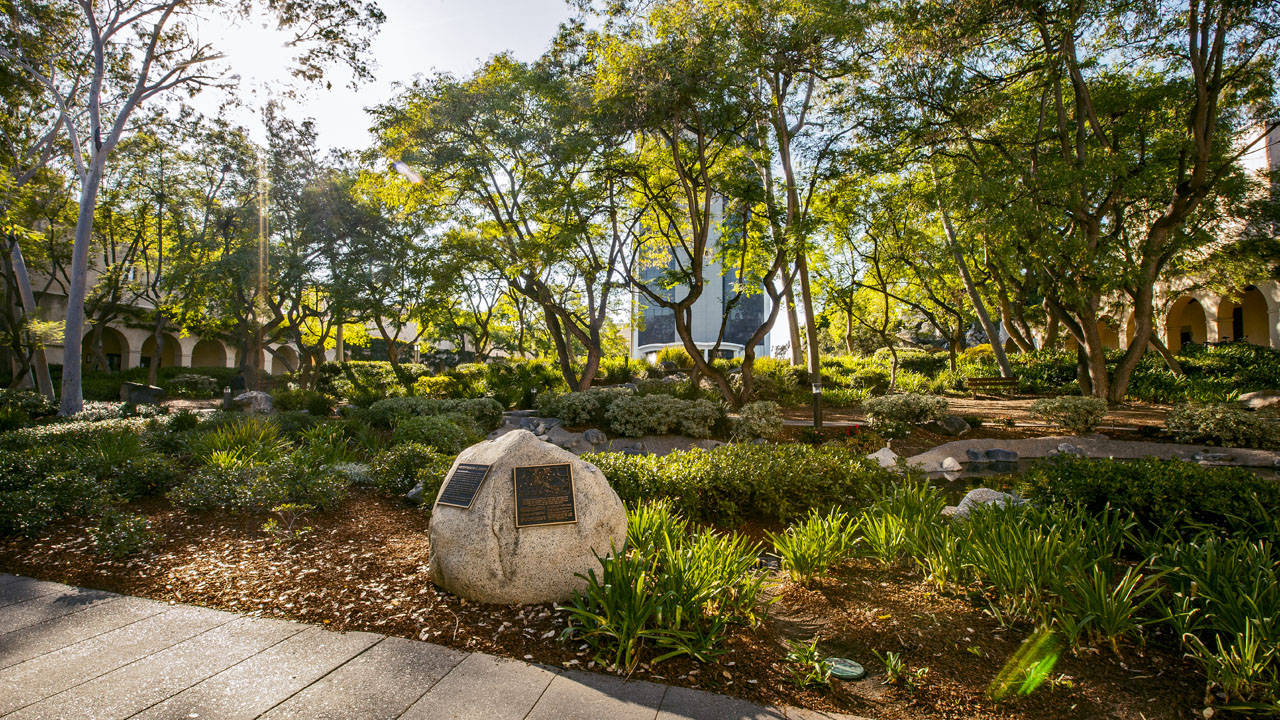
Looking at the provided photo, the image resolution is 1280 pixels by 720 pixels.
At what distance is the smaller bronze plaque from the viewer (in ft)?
12.3

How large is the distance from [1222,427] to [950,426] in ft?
13.3

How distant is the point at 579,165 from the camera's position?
13.3 meters

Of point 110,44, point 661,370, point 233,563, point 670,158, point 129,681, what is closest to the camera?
point 129,681

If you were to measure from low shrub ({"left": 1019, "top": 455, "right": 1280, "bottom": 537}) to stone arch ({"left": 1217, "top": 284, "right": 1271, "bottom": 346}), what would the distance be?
26664 millimetres

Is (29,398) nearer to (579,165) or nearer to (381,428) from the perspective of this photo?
(381,428)

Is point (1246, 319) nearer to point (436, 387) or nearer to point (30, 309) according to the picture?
point (436, 387)

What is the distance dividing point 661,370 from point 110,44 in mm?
18192

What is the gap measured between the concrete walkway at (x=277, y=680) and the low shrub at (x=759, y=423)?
8.11m

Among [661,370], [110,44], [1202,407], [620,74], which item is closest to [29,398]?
[110,44]

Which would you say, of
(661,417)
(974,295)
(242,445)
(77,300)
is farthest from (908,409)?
(77,300)

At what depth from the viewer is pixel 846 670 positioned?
2.86 metres

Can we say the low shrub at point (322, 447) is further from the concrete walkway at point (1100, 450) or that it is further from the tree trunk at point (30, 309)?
the tree trunk at point (30, 309)

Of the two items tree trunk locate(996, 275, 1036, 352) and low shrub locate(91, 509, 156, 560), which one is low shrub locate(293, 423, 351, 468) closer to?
low shrub locate(91, 509, 156, 560)

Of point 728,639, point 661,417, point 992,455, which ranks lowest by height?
point 992,455
